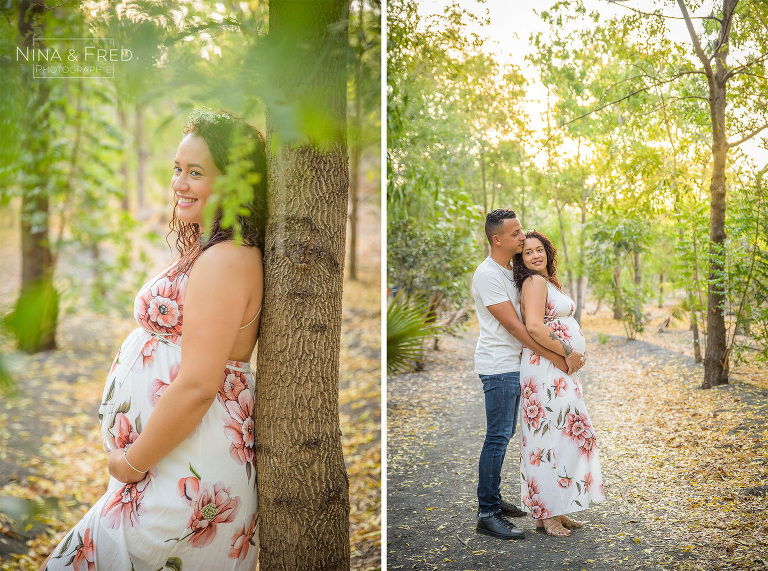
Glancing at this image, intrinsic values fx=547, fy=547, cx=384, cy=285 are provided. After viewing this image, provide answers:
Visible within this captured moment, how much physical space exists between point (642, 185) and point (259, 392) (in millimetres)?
1619

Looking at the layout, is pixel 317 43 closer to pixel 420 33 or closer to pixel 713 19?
pixel 420 33

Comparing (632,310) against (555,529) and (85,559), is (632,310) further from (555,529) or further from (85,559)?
(85,559)

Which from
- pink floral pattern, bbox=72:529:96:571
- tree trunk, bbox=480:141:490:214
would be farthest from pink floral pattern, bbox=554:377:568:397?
pink floral pattern, bbox=72:529:96:571

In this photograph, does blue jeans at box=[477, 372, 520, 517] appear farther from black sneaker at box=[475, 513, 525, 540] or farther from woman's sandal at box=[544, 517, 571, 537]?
woman's sandal at box=[544, 517, 571, 537]

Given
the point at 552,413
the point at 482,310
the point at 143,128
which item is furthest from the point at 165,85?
the point at 143,128

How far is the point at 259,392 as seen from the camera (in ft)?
4.76

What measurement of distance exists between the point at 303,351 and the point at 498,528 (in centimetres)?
123

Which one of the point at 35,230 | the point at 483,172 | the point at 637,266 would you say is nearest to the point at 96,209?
the point at 35,230

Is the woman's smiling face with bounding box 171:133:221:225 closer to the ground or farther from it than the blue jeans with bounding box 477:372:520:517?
farther from it

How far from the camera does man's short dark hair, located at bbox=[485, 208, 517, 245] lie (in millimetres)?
2170

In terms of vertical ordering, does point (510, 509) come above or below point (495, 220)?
below

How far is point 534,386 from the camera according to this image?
6.94ft

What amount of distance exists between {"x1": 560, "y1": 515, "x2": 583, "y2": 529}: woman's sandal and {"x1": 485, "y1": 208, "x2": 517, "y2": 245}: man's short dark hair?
1.09 m

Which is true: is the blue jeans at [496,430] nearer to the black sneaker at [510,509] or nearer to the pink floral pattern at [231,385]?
the black sneaker at [510,509]
